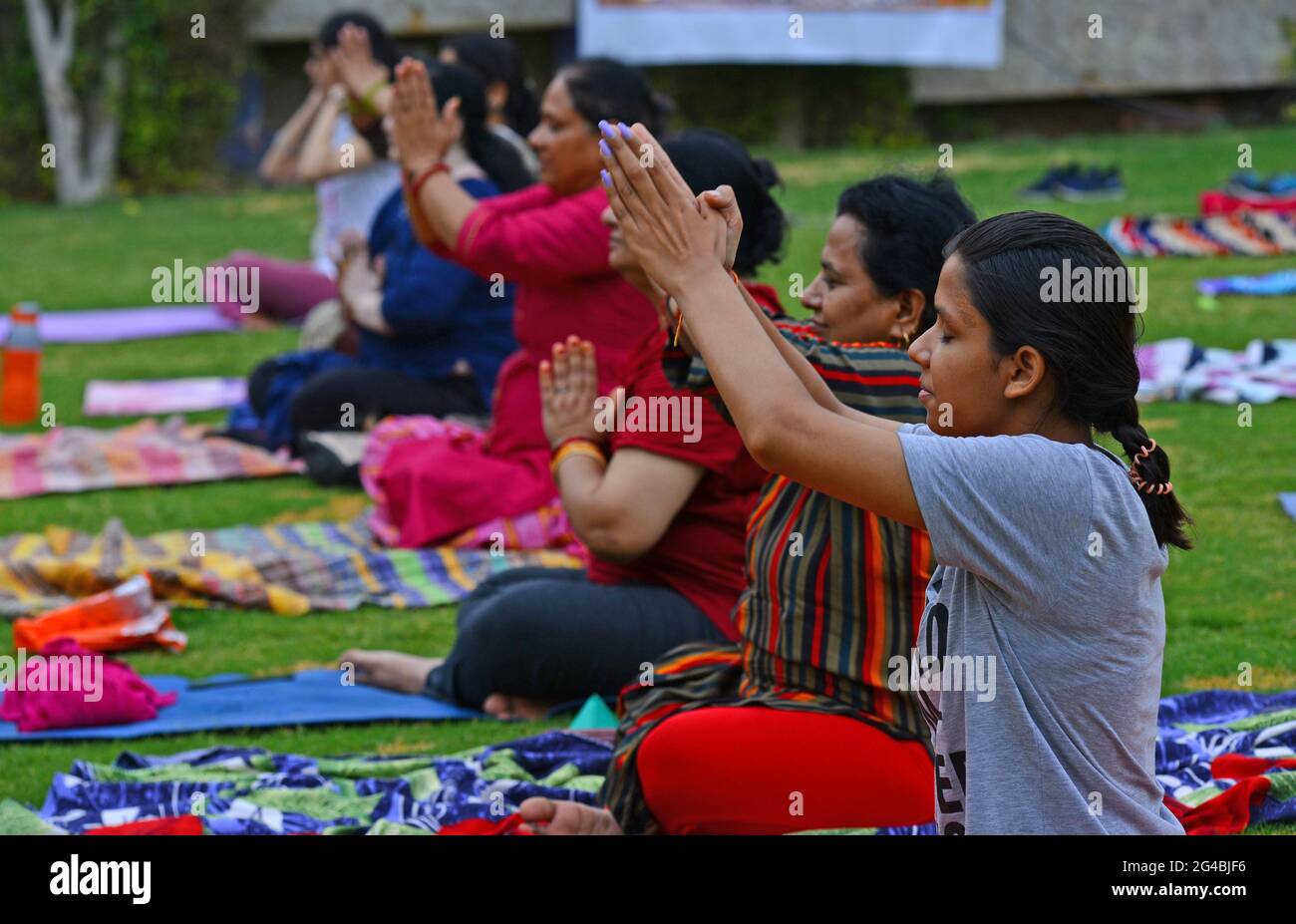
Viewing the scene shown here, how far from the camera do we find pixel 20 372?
851 cm

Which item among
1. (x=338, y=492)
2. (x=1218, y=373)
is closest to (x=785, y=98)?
(x=1218, y=373)

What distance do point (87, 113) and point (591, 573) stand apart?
49.7ft

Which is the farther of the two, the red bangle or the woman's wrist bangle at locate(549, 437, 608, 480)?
the red bangle

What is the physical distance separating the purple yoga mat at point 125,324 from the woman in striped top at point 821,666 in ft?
25.6

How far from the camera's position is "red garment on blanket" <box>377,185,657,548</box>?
17.2 feet

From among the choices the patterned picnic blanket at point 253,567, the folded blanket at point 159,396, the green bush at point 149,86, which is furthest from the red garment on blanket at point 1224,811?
the green bush at point 149,86

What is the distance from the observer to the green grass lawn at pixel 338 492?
14.8ft

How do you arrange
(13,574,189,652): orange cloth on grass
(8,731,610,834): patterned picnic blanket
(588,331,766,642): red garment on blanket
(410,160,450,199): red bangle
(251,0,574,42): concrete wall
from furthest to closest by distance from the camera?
(251,0,574,42): concrete wall → (410,160,450,199): red bangle → (13,574,189,652): orange cloth on grass → (588,331,766,642): red garment on blanket → (8,731,610,834): patterned picnic blanket

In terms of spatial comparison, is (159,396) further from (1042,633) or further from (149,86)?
(149,86)

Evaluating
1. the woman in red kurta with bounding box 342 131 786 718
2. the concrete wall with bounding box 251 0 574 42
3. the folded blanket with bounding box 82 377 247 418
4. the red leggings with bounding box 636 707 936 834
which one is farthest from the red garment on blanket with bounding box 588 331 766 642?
the concrete wall with bounding box 251 0 574 42

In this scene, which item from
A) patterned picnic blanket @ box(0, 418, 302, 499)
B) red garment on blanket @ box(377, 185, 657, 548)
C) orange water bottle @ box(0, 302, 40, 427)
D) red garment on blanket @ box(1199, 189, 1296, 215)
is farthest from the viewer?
red garment on blanket @ box(1199, 189, 1296, 215)

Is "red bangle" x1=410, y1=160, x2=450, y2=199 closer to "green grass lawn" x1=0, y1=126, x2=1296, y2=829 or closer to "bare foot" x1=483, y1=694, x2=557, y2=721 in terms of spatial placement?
"green grass lawn" x1=0, y1=126, x2=1296, y2=829

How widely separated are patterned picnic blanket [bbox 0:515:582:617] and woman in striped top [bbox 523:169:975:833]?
226cm

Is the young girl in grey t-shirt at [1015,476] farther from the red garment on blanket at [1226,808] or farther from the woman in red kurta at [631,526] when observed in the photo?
the woman in red kurta at [631,526]
